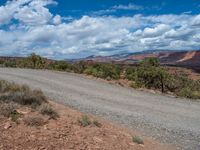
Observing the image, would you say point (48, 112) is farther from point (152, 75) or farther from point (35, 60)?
point (35, 60)

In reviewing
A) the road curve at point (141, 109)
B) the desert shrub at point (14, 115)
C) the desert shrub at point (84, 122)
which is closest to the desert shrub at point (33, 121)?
the desert shrub at point (14, 115)

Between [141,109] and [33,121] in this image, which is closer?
[33,121]

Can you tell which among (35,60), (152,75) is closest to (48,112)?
(152,75)

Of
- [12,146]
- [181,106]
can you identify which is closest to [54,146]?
[12,146]

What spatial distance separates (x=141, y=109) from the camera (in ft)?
48.3

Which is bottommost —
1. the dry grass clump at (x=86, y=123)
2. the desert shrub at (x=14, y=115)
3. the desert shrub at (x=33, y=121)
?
the dry grass clump at (x=86, y=123)

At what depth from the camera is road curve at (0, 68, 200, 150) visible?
36.7ft

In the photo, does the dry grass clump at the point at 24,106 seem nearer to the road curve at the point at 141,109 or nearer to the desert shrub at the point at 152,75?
the road curve at the point at 141,109

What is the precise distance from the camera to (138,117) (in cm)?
1308

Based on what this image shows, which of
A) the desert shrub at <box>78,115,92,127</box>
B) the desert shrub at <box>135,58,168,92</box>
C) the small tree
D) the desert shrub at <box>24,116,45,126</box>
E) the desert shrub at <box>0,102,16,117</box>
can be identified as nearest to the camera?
the desert shrub at <box>24,116,45,126</box>

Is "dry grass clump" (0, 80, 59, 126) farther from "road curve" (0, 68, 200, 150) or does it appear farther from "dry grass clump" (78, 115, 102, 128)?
"road curve" (0, 68, 200, 150)

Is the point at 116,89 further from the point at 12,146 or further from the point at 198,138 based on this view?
the point at 12,146

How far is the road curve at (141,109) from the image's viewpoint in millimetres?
11191

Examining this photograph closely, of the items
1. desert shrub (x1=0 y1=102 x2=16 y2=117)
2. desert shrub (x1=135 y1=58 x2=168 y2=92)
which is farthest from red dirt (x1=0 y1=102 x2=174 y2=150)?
desert shrub (x1=135 y1=58 x2=168 y2=92)
